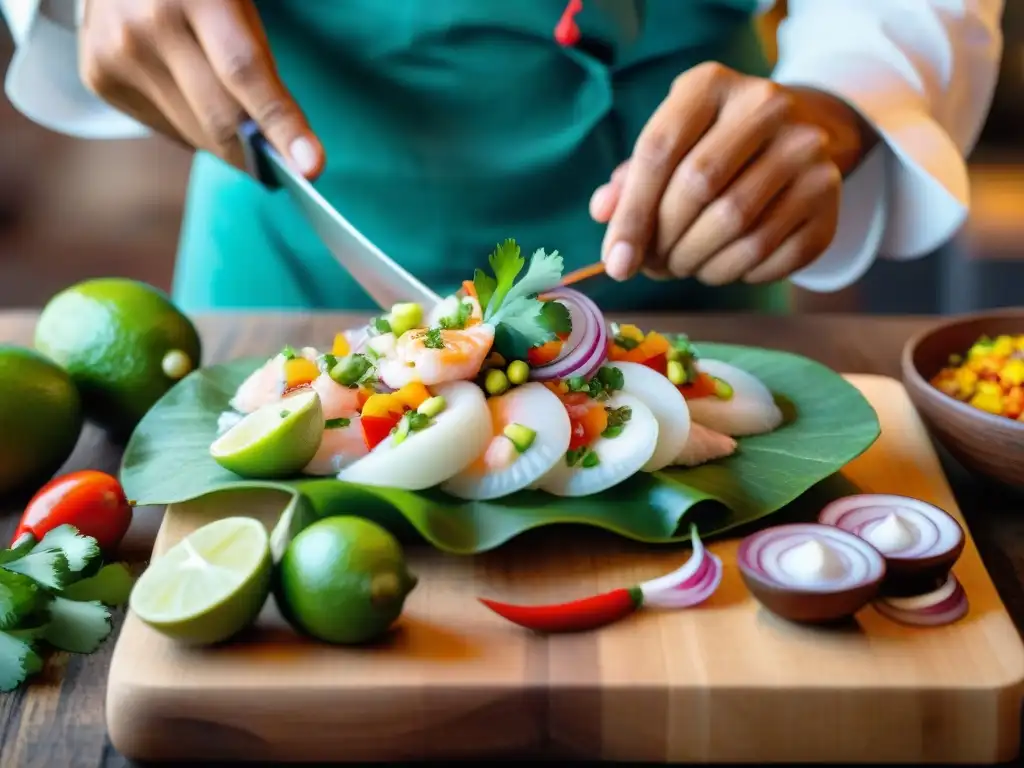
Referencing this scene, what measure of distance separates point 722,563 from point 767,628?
0.15 meters

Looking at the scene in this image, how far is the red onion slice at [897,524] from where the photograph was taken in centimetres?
126

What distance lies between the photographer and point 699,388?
1.60 meters

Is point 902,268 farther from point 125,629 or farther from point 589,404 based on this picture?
point 125,629

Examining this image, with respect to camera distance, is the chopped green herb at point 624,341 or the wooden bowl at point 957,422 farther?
the chopped green herb at point 624,341

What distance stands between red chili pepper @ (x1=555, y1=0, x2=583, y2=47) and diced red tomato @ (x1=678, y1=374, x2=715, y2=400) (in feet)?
2.73

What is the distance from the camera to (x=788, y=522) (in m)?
1.45

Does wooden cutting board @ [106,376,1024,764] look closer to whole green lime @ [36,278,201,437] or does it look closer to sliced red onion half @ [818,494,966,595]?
sliced red onion half @ [818,494,966,595]

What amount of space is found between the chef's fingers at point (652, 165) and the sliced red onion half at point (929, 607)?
→ 0.75 meters

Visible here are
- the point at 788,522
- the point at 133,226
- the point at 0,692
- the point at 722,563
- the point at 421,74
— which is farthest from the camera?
the point at 133,226

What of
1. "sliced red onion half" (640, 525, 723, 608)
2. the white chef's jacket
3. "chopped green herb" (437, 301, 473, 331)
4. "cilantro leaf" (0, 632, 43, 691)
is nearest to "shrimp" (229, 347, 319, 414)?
"chopped green herb" (437, 301, 473, 331)

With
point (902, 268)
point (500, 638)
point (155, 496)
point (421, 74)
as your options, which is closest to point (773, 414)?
point (500, 638)

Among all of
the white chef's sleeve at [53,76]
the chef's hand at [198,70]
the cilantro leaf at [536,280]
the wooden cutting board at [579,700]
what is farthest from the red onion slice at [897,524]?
the white chef's sleeve at [53,76]

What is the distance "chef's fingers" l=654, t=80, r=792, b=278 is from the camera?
70.6 inches

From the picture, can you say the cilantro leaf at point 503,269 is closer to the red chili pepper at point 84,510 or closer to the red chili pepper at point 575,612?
the red chili pepper at point 575,612
